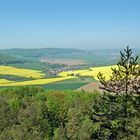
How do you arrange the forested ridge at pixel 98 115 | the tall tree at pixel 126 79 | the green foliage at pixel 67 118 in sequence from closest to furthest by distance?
1. the tall tree at pixel 126 79
2. the forested ridge at pixel 98 115
3. the green foliage at pixel 67 118

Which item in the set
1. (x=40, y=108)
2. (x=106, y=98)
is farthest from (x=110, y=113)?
(x=40, y=108)

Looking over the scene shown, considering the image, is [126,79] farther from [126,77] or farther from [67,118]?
[67,118]

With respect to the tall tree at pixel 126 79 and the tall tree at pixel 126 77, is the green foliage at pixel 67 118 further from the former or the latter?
the tall tree at pixel 126 77

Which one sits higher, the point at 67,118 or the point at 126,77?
the point at 126,77

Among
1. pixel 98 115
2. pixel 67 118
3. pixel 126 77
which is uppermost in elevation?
pixel 126 77

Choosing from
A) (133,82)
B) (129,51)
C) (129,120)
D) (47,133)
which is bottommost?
(47,133)

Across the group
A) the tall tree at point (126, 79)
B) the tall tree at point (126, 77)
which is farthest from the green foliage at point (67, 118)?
the tall tree at point (126, 77)

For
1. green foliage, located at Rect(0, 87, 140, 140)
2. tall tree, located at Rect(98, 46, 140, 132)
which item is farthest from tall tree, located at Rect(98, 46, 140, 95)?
green foliage, located at Rect(0, 87, 140, 140)

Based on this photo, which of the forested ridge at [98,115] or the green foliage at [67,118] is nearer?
the forested ridge at [98,115]

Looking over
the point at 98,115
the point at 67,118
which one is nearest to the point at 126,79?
the point at 98,115

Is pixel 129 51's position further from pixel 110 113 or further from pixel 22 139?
pixel 22 139

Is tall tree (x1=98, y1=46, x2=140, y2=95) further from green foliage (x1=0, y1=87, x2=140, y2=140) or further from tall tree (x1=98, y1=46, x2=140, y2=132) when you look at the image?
green foliage (x1=0, y1=87, x2=140, y2=140)
